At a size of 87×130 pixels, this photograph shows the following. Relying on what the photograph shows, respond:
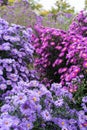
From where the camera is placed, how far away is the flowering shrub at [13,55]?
13.7 feet

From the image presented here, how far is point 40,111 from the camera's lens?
3.24 m

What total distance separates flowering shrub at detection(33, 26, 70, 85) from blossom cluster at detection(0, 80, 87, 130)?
153 cm

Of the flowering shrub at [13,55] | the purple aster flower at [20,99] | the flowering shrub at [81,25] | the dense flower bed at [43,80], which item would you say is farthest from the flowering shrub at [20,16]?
the purple aster flower at [20,99]

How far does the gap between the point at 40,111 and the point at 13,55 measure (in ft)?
4.35

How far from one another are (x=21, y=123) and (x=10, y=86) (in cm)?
107

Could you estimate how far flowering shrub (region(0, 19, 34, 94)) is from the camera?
13.7ft

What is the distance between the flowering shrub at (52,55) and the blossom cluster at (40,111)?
1532 mm

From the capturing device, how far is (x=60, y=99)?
3.52 meters

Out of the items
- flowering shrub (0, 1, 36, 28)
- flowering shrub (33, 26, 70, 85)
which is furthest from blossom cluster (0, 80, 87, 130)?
flowering shrub (0, 1, 36, 28)

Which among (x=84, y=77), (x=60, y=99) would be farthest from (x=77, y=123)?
(x=84, y=77)

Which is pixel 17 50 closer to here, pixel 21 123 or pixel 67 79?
pixel 67 79

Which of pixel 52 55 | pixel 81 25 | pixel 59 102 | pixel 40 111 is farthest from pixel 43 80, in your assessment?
pixel 40 111

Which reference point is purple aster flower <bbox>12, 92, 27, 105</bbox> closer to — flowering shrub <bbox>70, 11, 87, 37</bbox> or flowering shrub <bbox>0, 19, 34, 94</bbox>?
flowering shrub <bbox>0, 19, 34, 94</bbox>

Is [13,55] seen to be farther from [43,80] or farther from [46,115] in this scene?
[46,115]
